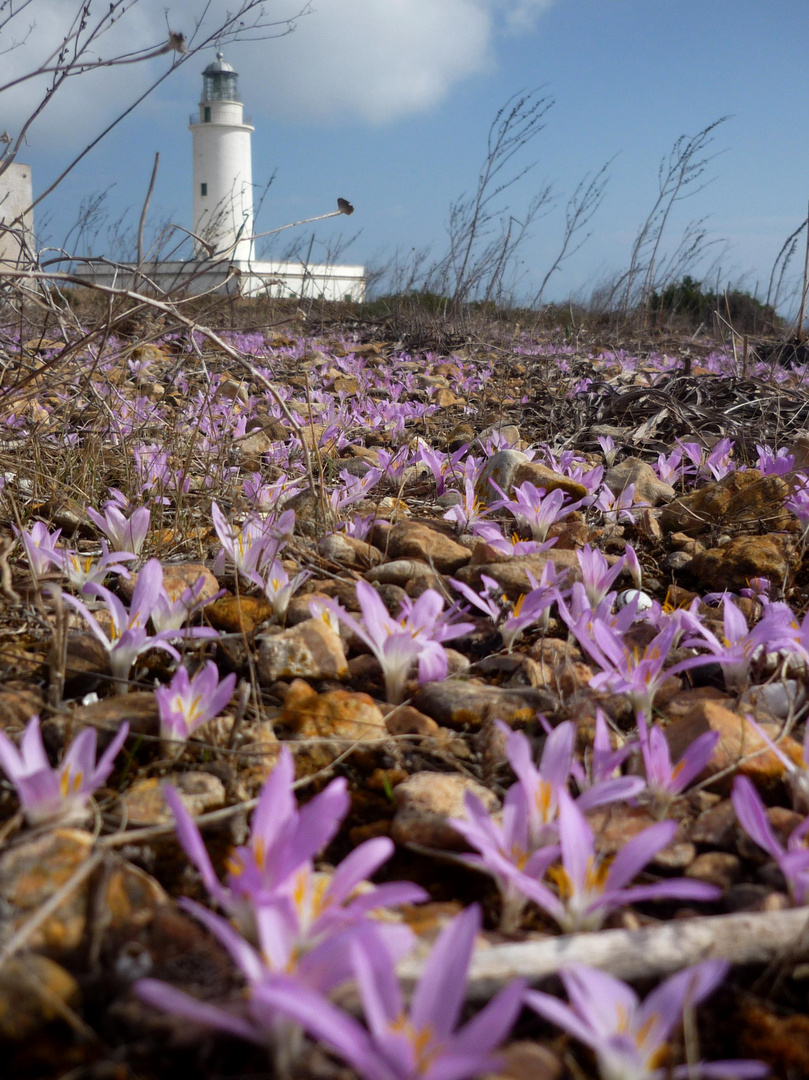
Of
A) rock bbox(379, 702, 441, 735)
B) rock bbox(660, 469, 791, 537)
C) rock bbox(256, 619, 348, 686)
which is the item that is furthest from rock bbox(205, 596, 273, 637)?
rock bbox(660, 469, 791, 537)

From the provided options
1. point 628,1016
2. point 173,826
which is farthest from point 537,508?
point 628,1016

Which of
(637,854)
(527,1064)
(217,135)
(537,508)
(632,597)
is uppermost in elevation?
(217,135)

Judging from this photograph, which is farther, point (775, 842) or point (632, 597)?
point (632, 597)

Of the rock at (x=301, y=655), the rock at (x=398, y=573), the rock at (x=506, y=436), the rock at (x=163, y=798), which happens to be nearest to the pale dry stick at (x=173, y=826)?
the rock at (x=163, y=798)

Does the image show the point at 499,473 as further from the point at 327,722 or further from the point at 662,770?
the point at 662,770

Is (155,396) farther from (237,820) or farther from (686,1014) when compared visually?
(686,1014)

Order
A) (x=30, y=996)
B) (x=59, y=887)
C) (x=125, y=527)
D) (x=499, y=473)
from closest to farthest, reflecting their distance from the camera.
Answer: (x=30, y=996), (x=59, y=887), (x=125, y=527), (x=499, y=473)
